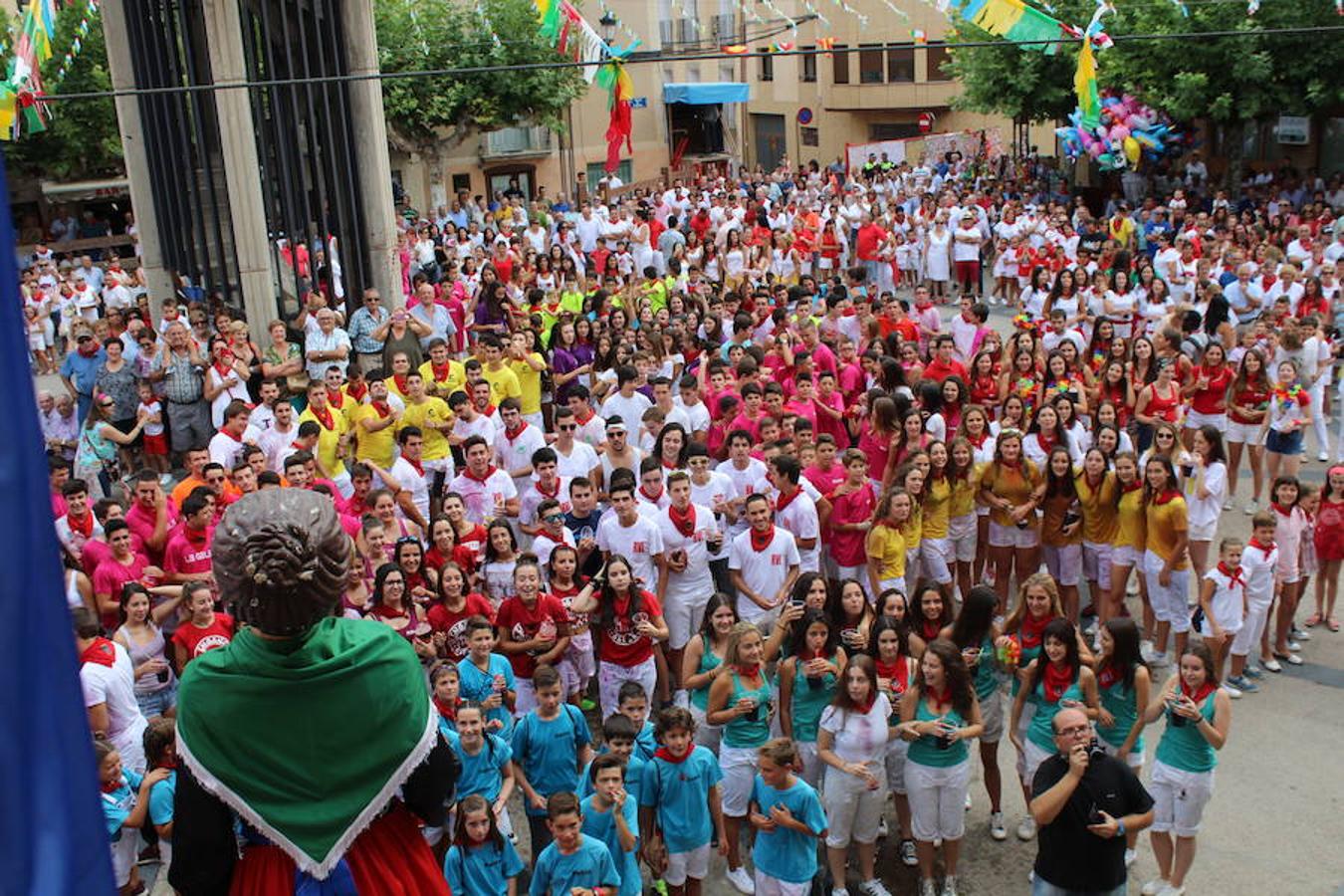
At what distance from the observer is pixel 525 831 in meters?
7.77

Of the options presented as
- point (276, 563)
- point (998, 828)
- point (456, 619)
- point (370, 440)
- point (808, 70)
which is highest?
point (808, 70)

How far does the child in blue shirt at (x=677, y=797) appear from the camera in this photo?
260 inches

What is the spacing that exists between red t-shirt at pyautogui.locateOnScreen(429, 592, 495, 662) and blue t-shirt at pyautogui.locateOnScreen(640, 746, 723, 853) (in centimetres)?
154

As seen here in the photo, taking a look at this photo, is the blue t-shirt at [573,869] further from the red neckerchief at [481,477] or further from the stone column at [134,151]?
the stone column at [134,151]

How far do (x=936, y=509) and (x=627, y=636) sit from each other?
2.78 meters

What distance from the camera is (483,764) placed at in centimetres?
661

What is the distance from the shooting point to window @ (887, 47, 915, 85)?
43.5 m

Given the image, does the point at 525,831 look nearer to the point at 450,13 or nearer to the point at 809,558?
the point at 809,558

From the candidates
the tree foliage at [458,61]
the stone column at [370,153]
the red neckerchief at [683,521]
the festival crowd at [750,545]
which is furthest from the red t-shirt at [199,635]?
the tree foliage at [458,61]

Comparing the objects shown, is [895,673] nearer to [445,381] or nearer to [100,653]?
[100,653]

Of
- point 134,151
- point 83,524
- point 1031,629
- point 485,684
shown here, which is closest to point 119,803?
point 485,684

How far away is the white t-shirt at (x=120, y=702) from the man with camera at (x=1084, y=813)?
447 cm

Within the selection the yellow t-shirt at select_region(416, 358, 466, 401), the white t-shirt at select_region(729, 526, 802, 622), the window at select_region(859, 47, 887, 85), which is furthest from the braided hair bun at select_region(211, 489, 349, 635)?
the window at select_region(859, 47, 887, 85)

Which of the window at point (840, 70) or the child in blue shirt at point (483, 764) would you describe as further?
the window at point (840, 70)
